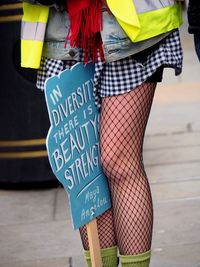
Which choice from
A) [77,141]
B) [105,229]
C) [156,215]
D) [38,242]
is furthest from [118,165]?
[156,215]

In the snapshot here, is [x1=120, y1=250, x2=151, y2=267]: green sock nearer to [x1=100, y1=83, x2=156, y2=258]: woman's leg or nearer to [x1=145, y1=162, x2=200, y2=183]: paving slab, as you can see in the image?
[x1=100, y1=83, x2=156, y2=258]: woman's leg

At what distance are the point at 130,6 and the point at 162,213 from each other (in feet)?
7.11

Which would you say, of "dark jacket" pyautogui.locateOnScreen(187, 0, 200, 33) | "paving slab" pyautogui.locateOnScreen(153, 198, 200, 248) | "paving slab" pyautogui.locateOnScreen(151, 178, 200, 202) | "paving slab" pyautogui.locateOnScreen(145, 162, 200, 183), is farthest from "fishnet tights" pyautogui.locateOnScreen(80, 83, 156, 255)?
"paving slab" pyautogui.locateOnScreen(145, 162, 200, 183)

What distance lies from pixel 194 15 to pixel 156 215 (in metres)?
2.18

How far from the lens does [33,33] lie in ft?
10.3

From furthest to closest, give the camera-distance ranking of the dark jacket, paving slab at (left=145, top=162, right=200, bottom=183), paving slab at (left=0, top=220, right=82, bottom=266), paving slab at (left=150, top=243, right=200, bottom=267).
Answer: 1. paving slab at (left=145, top=162, right=200, bottom=183)
2. paving slab at (left=0, top=220, right=82, bottom=266)
3. paving slab at (left=150, top=243, right=200, bottom=267)
4. the dark jacket

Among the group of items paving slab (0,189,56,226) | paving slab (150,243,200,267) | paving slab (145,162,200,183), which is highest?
paving slab (150,243,200,267)

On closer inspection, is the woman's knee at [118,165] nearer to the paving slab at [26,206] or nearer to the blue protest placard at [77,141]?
the blue protest placard at [77,141]

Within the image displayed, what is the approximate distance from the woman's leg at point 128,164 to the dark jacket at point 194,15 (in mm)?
344

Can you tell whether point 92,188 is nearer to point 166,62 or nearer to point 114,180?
point 114,180

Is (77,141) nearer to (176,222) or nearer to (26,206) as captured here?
(176,222)

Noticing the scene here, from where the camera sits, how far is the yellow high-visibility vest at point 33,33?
3.13 m

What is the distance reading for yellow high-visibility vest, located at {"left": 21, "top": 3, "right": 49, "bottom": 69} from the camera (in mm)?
3127

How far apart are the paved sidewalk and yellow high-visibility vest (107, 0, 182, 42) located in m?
1.42
